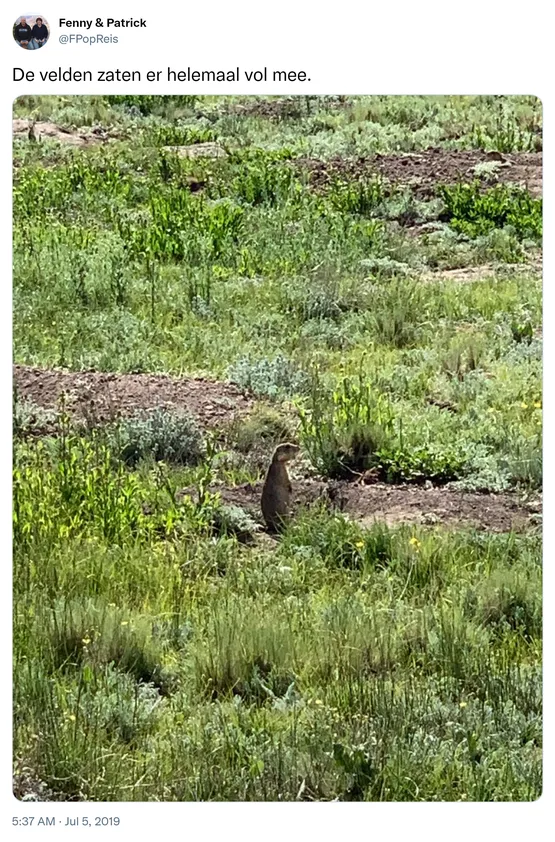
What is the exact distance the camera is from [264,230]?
617 cm

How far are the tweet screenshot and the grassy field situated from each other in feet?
0.04

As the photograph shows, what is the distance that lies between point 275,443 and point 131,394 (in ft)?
2.12

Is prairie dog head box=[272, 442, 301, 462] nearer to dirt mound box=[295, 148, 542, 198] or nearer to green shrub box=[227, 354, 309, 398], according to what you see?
green shrub box=[227, 354, 309, 398]

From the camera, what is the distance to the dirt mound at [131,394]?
5863mm

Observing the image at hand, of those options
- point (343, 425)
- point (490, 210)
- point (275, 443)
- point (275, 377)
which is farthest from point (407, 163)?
point (275, 443)

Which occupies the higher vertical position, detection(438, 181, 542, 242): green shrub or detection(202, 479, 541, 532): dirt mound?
detection(438, 181, 542, 242): green shrub

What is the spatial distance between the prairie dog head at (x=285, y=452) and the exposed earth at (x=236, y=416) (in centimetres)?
11

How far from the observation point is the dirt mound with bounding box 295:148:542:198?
20.1ft

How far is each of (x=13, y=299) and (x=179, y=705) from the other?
5.66 feet

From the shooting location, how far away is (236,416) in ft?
19.5
